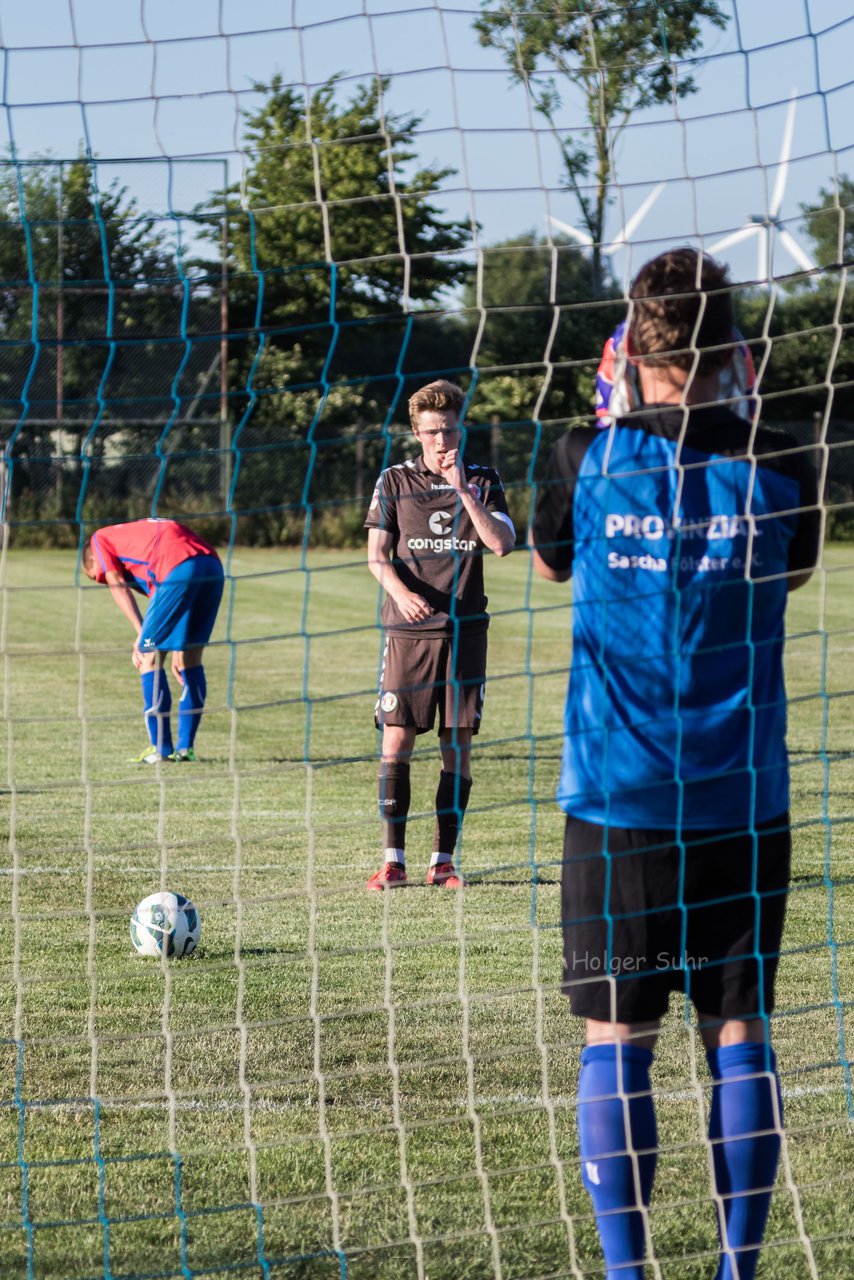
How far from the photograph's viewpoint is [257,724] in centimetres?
1067

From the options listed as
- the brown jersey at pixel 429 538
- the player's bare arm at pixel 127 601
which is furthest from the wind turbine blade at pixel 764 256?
the player's bare arm at pixel 127 601

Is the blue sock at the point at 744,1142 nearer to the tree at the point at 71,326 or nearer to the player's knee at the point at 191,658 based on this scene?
the tree at the point at 71,326

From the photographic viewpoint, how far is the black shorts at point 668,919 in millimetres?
2660

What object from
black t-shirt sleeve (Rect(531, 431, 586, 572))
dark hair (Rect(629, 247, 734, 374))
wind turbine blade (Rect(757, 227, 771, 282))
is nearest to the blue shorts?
wind turbine blade (Rect(757, 227, 771, 282))

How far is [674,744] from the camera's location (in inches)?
105

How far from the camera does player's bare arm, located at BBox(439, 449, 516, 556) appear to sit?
5195 millimetres

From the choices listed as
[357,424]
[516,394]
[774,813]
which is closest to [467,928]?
[774,813]

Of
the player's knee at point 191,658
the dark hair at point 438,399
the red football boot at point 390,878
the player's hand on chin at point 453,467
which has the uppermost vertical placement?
the dark hair at point 438,399

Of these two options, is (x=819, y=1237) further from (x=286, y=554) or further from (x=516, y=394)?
(x=516, y=394)

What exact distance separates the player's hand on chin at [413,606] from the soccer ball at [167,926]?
1451 mm

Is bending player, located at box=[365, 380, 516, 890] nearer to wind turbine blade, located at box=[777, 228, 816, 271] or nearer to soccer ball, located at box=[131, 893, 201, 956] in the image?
soccer ball, located at box=[131, 893, 201, 956]

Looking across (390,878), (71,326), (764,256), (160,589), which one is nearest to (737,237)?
(764,256)

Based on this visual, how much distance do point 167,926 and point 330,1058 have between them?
1000 millimetres

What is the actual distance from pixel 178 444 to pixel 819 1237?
2457cm
